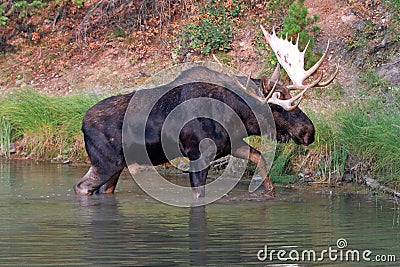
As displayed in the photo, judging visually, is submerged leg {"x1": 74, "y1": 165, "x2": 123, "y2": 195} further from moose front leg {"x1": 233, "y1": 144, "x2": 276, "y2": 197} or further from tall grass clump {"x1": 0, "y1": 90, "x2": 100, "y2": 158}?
tall grass clump {"x1": 0, "y1": 90, "x2": 100, "y2": 158}

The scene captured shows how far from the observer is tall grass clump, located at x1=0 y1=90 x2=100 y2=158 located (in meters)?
13.4

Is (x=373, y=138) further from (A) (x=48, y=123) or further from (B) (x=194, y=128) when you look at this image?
(A) (x=48, y=123)

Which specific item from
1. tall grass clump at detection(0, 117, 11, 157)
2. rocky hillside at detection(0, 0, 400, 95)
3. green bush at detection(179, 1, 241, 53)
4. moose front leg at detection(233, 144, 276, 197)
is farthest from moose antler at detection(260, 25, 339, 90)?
green bush at detection(179, 1, 241, 53)

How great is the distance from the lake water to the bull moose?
1.29 feet

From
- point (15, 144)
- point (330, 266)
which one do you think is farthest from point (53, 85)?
point (330, 266)

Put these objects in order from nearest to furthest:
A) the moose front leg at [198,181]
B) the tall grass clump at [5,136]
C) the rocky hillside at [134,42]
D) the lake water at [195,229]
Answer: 1. the lake water at [195,229]
2. the moose front leg at [198,181]
3. the tall grass clump at [5,136]
4. the rocky hillside at [134,42]

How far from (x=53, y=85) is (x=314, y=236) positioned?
36.3 ft

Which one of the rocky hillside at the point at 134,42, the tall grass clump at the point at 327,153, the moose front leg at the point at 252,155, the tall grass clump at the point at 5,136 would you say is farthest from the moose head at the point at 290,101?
the tall grass clump at the point at 5,136

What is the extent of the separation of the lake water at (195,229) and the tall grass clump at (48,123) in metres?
2.65

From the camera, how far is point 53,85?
58.0 feet

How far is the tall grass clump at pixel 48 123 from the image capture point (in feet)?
44.1

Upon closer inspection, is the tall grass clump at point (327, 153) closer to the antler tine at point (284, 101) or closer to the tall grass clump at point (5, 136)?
the antler tine at point (284, 101)

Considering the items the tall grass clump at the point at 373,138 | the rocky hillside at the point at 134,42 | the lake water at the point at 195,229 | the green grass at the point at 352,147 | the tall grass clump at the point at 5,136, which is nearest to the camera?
the lake water at the point at 195,229

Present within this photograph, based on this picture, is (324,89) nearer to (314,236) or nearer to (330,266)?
(314,236)
